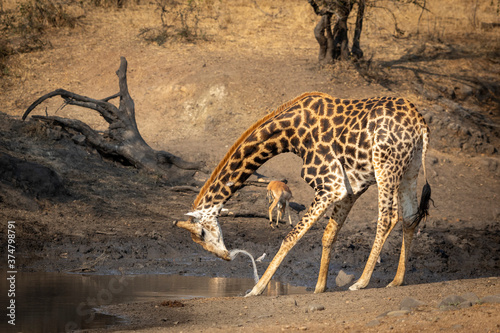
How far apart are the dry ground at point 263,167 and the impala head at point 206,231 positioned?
702 millimetres

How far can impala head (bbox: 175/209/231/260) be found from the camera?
7.04 m

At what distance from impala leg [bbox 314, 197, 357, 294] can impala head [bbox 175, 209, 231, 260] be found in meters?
1.19

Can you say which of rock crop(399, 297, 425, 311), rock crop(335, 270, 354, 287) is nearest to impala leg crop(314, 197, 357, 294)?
rock crop(335, 270, 354, 287)

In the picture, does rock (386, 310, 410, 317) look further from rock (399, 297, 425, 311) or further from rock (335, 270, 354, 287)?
rock (335, 270, 354, 287)

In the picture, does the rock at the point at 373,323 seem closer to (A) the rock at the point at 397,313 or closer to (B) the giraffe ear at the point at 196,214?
(A) the rock at the point at 397,313

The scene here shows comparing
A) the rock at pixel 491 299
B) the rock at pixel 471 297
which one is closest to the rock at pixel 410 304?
the rock at pixel 471 297

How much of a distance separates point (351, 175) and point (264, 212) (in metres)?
4.12

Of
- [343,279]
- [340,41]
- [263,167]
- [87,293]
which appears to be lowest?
[263,167]

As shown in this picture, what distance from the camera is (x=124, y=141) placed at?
12.8m

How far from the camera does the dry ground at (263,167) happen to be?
6.54m

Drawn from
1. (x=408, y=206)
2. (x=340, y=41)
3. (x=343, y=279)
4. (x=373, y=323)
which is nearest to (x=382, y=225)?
(x=408, y=206)

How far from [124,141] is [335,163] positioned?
21.7 feet

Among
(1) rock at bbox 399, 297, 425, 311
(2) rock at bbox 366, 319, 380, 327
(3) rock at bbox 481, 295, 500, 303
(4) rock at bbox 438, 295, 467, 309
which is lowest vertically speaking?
(1) rock at bbox 399, 297, 425, 311

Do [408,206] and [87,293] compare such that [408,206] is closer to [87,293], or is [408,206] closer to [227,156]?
[227,156]
